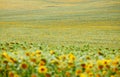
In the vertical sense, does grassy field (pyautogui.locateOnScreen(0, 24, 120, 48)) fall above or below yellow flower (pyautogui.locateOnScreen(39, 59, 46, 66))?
below

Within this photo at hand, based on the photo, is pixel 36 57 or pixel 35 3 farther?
pixel 35 3

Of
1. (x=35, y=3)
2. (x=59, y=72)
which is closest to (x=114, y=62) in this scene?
(x=59, y=72)

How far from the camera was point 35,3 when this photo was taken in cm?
7381

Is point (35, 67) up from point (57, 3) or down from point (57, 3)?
up

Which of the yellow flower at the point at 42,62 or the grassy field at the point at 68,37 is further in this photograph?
the grassy field at the point at 68,37

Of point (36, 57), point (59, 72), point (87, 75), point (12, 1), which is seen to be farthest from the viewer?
point (12, 1)

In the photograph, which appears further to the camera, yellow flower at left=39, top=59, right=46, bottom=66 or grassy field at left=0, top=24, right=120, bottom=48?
grassy field at left=0, top=24, right=120, bottom=48

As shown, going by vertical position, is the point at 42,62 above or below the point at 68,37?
above

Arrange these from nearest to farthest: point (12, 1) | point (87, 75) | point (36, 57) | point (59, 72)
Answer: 1. point (87, 75)
2. point (59, 72)
3. point (36, 57)
4. point (12, 1)

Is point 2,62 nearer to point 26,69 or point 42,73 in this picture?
point 26,69

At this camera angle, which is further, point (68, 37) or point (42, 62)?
point (68, 37)

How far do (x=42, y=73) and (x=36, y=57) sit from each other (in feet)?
2.46

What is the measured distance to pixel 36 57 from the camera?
5184 millimetres

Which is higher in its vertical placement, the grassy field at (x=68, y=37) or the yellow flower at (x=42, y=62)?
the yellow flower at (x=42, y=62)
